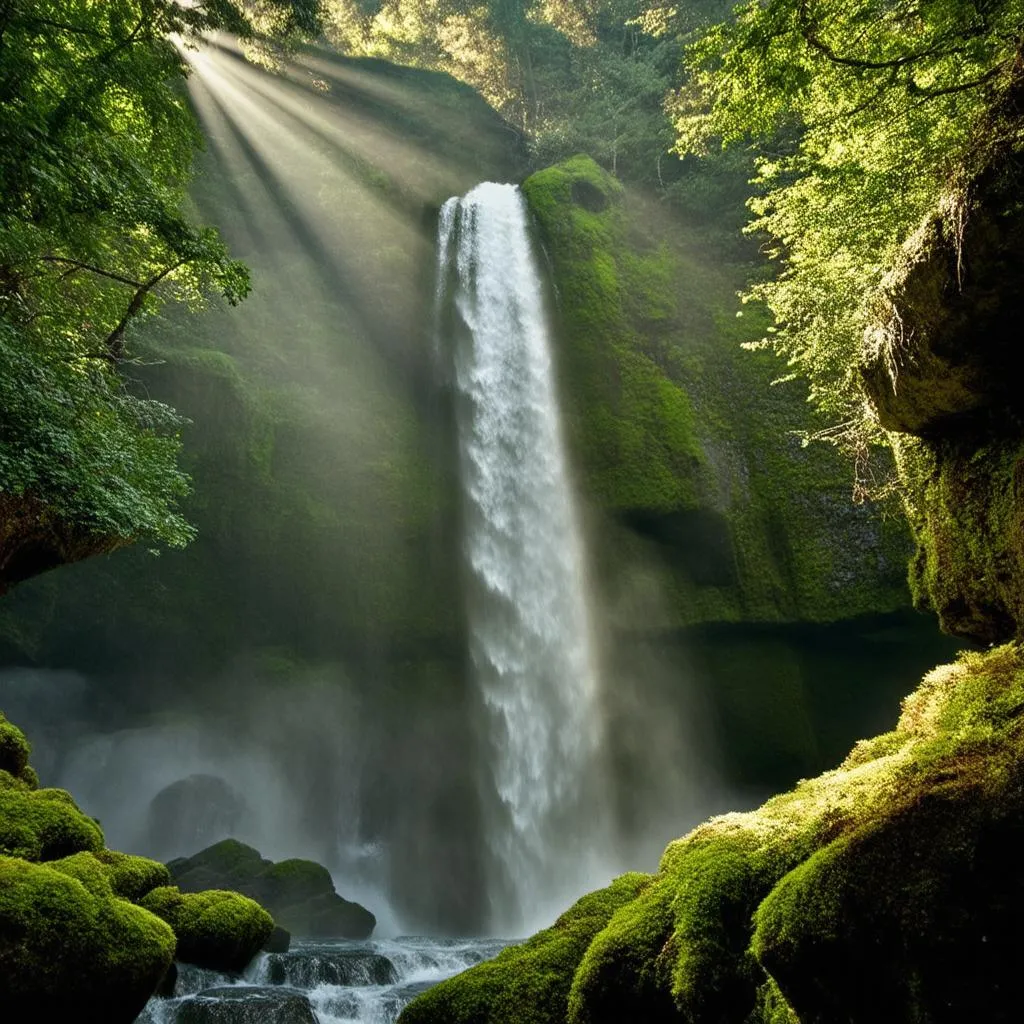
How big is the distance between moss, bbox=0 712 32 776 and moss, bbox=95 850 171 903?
1564 millimetres

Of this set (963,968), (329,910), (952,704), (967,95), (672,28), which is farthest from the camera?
(672,28)

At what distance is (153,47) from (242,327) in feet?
37.6

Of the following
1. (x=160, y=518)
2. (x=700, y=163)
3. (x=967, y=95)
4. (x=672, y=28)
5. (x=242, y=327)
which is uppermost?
(x=672, y=28)

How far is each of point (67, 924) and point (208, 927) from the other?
3482mm

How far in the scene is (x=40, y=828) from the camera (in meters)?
6.25

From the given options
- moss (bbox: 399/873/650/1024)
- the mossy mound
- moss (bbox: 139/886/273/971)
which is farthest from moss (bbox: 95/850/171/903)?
the mossy mound

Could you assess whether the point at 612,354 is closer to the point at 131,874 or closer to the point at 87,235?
the point at 87,235

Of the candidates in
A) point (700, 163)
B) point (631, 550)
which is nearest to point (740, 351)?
point (631, 550)

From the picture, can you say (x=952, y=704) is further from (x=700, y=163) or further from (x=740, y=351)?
(x=700, y=163)

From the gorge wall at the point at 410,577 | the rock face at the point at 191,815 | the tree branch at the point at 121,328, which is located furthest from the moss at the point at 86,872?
the rock face at the point at 191,815

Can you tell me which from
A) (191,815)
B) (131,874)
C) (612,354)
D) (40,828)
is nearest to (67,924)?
(40,828)

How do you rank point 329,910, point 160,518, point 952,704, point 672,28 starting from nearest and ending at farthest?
1. point 952,704
2. point 160,518
3. point 329,910
4. point 672,28

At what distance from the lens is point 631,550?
16094 millimetres

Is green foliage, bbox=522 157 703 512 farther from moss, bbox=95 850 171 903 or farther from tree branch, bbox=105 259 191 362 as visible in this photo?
moss, bbox=95 850 171 903
